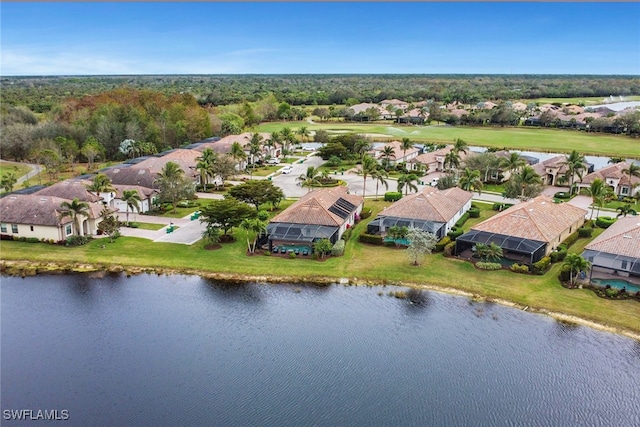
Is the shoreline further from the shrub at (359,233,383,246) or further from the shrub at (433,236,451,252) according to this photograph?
the shrub at (359,233,383,246)

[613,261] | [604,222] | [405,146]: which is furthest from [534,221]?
[405,146]

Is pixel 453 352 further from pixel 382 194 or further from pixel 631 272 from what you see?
pixel 382 194

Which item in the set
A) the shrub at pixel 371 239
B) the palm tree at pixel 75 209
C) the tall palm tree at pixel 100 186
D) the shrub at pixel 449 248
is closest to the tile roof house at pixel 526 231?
the shrub at pixel 449 248

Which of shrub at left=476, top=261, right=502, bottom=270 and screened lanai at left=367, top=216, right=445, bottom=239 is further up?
screened lanai at left=367, top=216, right=445, bottom=239

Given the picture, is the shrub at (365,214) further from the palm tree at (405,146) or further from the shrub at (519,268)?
the palm tree at (405,146)

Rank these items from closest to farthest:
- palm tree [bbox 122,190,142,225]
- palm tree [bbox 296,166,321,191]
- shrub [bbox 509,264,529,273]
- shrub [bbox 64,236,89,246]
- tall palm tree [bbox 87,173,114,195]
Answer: shrub [bbox 509,264,529,273] → shrub [bbox 64,236,89,246] → palm tree [bbox 122,190,142,225] → tall palm tree [bbox 87,173,114,195] → palm tree [bbox 296,166,321,191]

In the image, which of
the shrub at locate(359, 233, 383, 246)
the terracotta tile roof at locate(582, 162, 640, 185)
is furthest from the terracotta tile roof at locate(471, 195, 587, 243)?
the terracotta tile roof at locate(582, 162, 640, 185)
